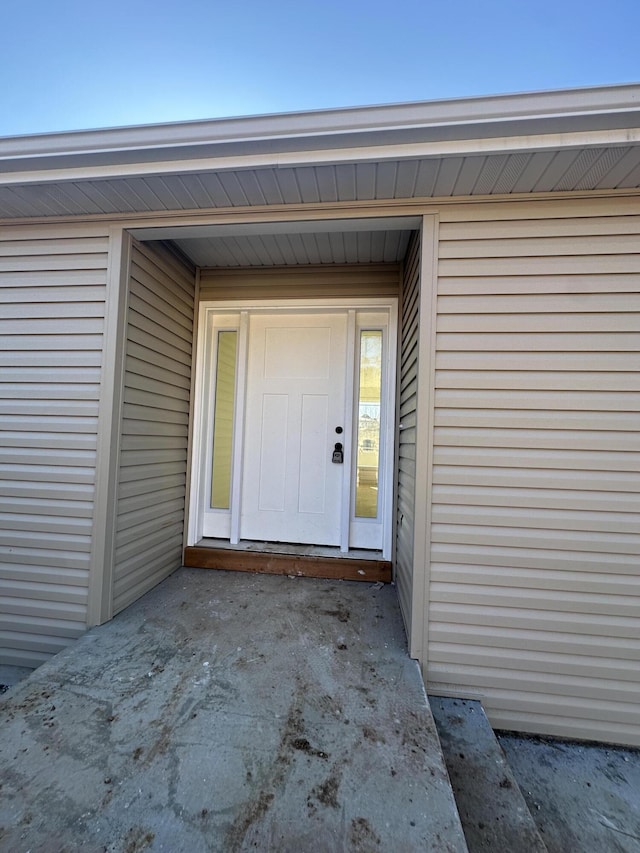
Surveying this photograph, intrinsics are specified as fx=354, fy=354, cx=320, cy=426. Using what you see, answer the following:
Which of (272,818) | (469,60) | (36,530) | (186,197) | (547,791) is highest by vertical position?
(469,60)

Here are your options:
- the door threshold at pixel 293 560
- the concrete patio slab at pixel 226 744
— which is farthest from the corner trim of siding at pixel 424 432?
the door threshold at pixel 293 560

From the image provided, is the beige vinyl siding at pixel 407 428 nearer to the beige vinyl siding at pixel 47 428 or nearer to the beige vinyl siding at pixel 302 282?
the beige vinyl siding at pixel 302 282

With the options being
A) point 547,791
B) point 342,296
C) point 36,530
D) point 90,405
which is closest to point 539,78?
point 342,296

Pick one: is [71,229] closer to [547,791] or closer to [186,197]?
[186,197]

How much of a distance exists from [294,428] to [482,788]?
2.19 metres

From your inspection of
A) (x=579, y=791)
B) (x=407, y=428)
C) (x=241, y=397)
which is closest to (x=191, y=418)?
(x=241, y=397)

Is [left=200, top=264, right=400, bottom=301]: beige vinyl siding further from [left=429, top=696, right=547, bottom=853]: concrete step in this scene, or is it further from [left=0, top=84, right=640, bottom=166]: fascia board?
[left=429, top=696, right=547, bottom=853]: concrete step

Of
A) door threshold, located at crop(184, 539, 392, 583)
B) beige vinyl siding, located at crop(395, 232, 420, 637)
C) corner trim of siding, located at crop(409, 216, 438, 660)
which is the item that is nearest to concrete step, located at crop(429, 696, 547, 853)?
corner trim of siding, located at crop(409, 216, 438, 660)

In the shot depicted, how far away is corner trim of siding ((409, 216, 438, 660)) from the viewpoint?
174 centimetres

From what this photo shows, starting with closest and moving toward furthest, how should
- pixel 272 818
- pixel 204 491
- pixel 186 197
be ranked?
pixel 272 818 → pixel 186 197 → pixel 204 491

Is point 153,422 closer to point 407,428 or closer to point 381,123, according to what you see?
point 407,428

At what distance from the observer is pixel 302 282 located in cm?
277

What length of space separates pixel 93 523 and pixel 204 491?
97 cm

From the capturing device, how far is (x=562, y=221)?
5.66ft
